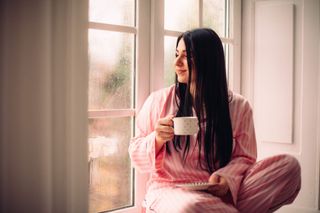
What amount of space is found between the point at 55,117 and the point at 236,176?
32.7 inches

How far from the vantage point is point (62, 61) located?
1.41 meters

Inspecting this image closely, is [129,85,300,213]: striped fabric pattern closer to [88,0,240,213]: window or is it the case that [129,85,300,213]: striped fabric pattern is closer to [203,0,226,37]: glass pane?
[88,0,240,213]: window

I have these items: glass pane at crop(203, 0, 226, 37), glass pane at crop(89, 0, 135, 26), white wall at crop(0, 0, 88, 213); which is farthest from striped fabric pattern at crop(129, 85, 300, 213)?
glass pane at crop(203, 0, 226, 37)

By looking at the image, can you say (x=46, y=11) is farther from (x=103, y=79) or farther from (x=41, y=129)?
(x=103, y=79)

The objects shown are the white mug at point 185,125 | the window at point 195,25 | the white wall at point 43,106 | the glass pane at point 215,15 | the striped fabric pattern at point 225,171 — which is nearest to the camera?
the white wall at point 43,106

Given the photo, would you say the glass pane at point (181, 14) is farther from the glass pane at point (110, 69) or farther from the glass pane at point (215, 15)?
the glass pane at point (110, 69)

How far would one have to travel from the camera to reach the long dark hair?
1.74 metres

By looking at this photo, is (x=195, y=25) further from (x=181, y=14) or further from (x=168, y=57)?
(x=168, y=57)

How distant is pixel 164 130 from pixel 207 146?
0.87ft

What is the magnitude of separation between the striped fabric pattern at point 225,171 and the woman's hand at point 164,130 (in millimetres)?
45

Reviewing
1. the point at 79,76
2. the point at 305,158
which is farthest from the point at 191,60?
the point at 305,158

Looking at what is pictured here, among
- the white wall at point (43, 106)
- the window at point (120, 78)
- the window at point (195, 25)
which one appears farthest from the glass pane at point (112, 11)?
the white wall at point (43, 106)

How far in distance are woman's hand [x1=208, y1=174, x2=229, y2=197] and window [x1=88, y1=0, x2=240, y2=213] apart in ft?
1.65

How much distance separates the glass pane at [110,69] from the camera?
1.82 m
